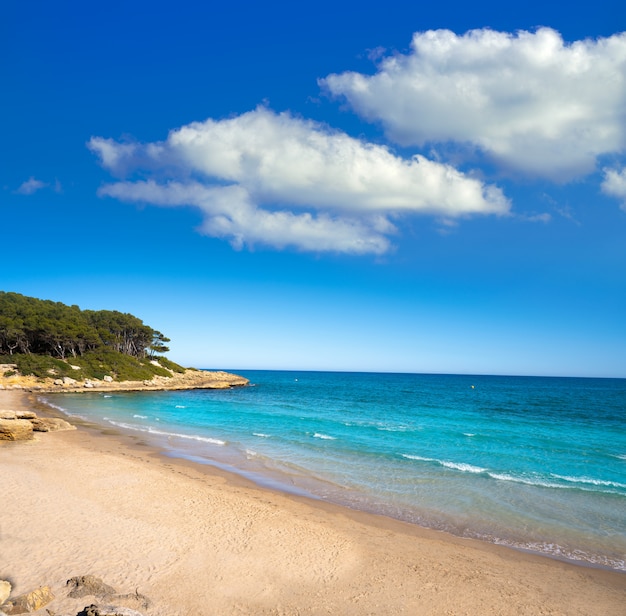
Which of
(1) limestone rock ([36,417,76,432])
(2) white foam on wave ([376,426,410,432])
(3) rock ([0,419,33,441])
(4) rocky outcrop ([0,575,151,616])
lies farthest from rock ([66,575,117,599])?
(2) white foam on wave ([376,426,410,432])

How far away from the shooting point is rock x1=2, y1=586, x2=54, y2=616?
6543 mm

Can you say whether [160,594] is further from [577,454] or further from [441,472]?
[577,454]

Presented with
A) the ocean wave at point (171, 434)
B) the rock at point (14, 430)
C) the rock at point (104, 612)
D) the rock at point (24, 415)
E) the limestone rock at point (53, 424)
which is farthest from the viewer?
the ocean wave at point (171, 434)

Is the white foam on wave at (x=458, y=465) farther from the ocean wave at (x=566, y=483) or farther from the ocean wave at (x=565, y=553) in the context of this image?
the ocean wave at (x=565, y=553)

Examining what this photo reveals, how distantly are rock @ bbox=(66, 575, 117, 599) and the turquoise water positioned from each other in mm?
8335

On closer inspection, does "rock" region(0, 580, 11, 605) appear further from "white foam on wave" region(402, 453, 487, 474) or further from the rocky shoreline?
the rocky shoreline

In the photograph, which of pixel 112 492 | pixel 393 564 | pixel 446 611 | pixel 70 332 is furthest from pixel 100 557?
pixel 70 332

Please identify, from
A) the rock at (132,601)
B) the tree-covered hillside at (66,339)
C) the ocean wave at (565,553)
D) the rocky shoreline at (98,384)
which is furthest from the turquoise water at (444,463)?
the tree-covered hillside at (66,339)

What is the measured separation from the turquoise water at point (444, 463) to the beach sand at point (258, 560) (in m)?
1.71

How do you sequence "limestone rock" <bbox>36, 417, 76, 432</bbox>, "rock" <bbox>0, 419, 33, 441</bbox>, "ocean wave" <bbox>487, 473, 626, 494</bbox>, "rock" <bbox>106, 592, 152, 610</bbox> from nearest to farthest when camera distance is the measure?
1. "rock" <bbox>106, 592, 152, 610</bbox>
2. "ocean wave" <bbox>487, 473, 626, 494</bbox>
3. "rock" <bbox>0, 419, 33, 441</bbox>
4. "limestone rock" <bbox>36, 417, 76, 432</bbox>

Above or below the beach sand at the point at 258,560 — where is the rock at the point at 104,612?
above

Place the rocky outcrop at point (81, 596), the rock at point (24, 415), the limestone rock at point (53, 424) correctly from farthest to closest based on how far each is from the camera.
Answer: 1. the limestone rock at point (53, 424)
2. the rock at point (24, 415)
3. the rocky outcrop at point (81, 596)

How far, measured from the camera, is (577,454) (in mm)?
23141

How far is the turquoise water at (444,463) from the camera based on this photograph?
12.4 meters
